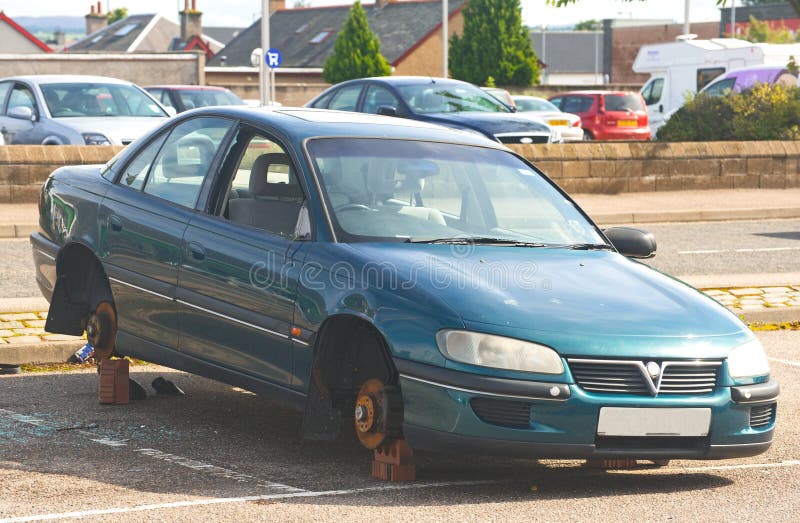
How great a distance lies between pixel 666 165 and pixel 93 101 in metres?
8.66

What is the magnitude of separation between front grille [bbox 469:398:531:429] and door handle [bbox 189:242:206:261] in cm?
187

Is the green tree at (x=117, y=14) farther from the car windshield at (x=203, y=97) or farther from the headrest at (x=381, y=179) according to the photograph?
the headrest at (x=381, y=179)

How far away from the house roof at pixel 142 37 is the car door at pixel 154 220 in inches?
3447

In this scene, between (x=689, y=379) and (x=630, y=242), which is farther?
(x=630, y=242)

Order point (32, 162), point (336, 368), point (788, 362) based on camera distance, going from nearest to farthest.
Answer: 1. point (336, 368)
2. point (788, 362)
3. point (32, 162)

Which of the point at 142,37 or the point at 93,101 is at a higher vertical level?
the point at 142,37

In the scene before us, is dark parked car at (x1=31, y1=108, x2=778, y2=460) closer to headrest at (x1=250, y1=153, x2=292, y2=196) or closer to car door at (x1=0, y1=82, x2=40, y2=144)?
headrest at (x1=250, y1=153, x2=292, y2=196)

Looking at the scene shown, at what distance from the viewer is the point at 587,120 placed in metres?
38.8

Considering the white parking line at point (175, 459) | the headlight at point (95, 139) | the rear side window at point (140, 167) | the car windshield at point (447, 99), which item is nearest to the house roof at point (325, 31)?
the car windshield at point (447, 99)

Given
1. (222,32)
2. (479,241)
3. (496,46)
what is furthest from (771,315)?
(222,32)

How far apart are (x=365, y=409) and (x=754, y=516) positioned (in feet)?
5.36

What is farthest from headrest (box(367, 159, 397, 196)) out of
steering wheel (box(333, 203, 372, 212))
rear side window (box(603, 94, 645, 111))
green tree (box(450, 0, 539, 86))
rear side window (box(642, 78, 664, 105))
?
green tree (box(450, 0, 539, 86))

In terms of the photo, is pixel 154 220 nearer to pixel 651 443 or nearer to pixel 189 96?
pixel 651 443

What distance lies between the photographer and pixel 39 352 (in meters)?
8.95
